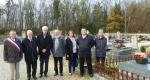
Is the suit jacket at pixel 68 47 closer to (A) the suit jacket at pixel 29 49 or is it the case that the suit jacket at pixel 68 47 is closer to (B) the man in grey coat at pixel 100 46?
(B) the man in grey coat at pixel 100 46

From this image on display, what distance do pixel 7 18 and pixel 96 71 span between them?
52.6 metres

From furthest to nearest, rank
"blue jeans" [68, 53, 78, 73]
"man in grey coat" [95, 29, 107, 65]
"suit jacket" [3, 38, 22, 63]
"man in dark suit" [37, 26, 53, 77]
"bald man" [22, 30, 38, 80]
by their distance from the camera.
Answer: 1. "blue jeans" [68, 53, 78, 73]
2. "man in grey coat" [95, 29, 107, 65]
3. "man in dark suit" [37, 26, 53, 77]
4. "bald man" [22, 30, 38, 80]
5. "suit jacket" [3, 38, 22, 63]

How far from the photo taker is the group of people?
1041 cm

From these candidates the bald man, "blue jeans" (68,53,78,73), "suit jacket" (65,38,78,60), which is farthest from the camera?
"blue jeans" (68,53,78,73)

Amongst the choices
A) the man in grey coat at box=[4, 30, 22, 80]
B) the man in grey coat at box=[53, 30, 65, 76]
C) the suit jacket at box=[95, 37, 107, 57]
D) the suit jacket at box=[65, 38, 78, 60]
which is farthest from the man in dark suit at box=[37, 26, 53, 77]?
the suit jacket at box=[95, 37, 107, 57]

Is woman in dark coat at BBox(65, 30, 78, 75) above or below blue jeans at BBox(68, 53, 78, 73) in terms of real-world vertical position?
above

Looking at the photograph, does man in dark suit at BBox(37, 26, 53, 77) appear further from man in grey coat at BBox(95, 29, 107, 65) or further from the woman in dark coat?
man in grey coat at BBox(95, 29, 107, 65)

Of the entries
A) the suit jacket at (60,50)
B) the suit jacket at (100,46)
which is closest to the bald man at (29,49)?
the suit jacket at (60,50)

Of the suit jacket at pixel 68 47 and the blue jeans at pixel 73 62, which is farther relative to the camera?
the blue jeans at pixel 73 62

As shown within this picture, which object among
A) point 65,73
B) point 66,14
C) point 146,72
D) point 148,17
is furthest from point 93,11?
point 146,72

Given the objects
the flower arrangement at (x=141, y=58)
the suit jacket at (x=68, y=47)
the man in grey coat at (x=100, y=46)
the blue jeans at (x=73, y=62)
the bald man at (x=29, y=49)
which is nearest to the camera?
the flower arrangement at (x=141, y=58)

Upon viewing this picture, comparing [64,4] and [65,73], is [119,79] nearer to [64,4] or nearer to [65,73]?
[65,73]

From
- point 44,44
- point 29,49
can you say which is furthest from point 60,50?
point 29,49

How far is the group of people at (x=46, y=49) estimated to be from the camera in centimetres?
1041
